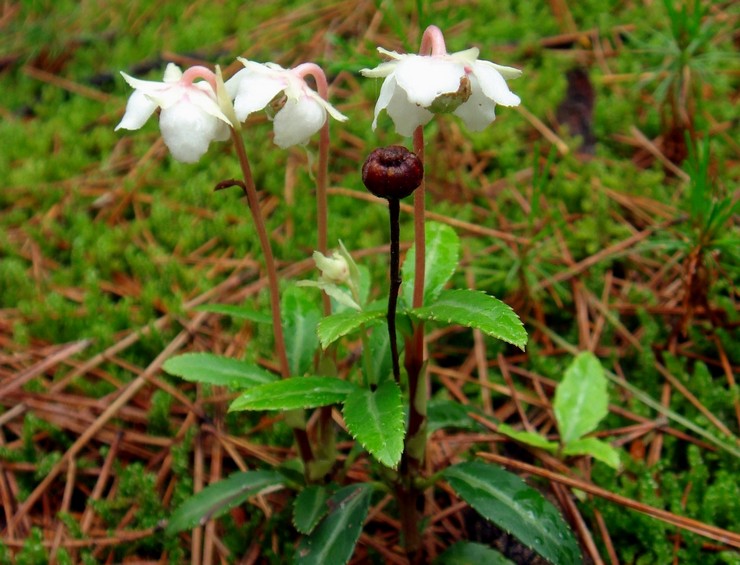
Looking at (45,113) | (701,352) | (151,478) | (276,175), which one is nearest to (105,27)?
(45,113)

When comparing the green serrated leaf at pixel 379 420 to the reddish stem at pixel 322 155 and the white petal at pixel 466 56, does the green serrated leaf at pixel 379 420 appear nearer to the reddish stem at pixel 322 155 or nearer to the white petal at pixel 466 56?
the reddish stem at pixel 322 155

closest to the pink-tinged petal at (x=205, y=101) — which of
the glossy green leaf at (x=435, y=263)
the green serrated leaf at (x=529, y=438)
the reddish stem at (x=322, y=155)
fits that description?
the reddish stem at (x=322, y=155)

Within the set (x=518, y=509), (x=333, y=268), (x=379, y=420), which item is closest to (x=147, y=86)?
(x=333, y=268)

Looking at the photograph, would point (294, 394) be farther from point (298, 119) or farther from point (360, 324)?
point (298, 119)

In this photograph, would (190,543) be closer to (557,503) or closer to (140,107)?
(557,503)

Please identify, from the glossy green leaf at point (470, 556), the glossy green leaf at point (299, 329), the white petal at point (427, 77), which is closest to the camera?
the white petal at point (427, 77)

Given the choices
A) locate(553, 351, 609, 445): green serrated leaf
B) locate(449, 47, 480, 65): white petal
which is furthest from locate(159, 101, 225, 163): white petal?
locate(553, 351, 609, 445): green serrated leaf

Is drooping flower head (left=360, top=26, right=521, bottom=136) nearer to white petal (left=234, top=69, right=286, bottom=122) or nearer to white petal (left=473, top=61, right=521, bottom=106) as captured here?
white petal (left=473, top=61, right=521, bottom=106)
